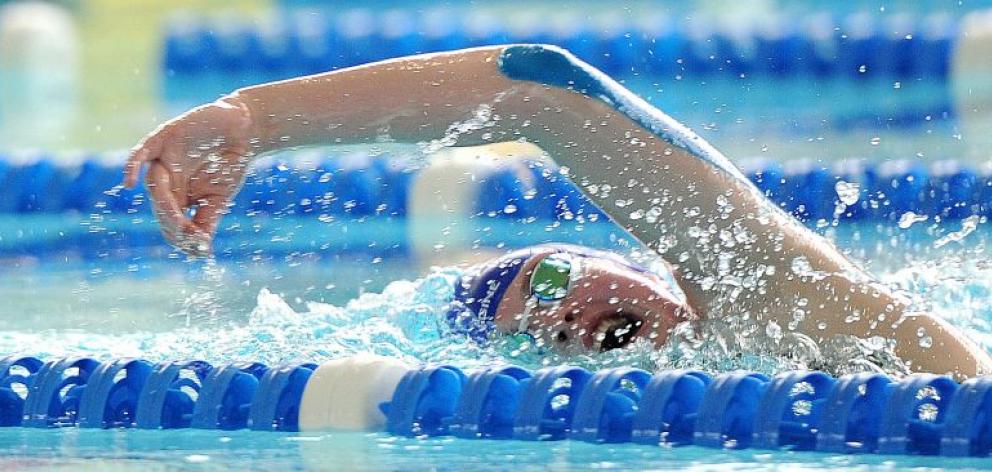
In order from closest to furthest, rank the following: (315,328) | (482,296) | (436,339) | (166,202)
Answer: (166,202), (482,296), (436,339), (315,328)

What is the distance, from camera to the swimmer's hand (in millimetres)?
1883

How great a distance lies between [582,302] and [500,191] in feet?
5.95

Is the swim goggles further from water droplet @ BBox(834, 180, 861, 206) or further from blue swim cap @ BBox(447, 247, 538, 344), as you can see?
water droplet @ BBox(834, 180, 861, 206)

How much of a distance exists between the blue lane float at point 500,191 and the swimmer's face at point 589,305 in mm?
1605

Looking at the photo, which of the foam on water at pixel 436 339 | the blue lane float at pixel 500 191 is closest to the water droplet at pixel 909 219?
the blue lane float at pixel 500 191

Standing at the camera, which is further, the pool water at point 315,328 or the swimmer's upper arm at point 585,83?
the swimmer's upper arm at point 585,83

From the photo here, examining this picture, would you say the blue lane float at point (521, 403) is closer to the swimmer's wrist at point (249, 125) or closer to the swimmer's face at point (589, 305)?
the swimmer's face at point (589, 305)

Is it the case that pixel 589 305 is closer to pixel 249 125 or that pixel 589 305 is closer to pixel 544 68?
pixel 544 68

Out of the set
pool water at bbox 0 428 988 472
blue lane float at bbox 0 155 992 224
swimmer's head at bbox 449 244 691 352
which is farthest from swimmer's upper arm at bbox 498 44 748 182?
blue lane float at bbox 0 155 992 224

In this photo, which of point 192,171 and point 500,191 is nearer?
point 192,171

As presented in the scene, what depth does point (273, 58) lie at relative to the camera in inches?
260

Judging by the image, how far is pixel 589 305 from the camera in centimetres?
229

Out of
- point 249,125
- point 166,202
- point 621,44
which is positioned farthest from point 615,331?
point 621,44

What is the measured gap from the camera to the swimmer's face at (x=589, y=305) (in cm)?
228
